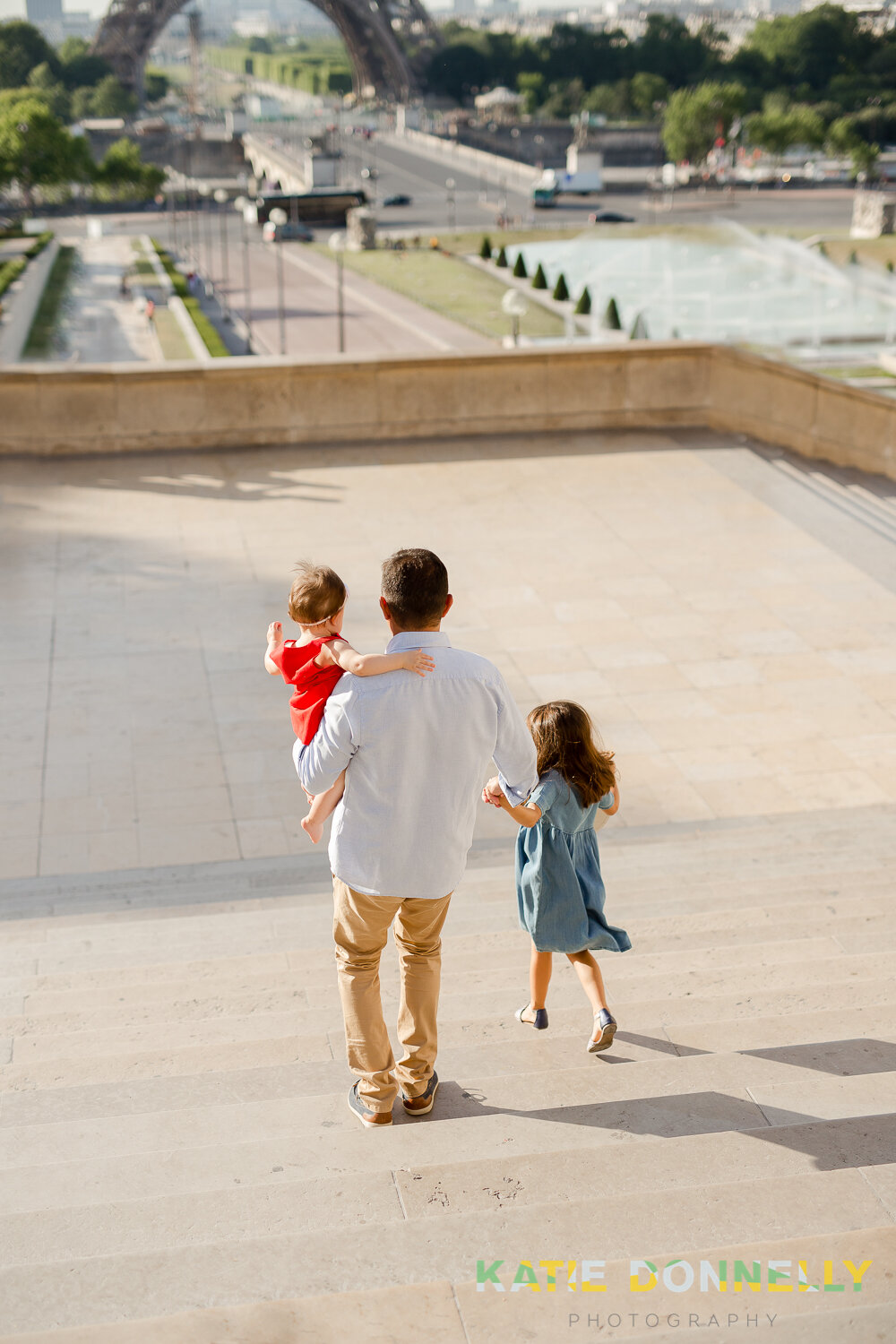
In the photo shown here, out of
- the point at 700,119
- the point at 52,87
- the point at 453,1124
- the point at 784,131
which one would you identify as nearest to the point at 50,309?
the point at 453,1124

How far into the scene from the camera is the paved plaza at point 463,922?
2.62m

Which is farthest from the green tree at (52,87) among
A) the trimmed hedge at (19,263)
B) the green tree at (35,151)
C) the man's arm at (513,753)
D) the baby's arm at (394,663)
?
the baby's arm at (394,663)

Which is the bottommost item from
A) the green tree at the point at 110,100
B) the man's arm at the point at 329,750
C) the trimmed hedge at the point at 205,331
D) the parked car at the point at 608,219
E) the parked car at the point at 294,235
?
the trimmed hedge at the point at 205,331

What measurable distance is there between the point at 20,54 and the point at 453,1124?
553 ft

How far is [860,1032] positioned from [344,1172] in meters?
1.87

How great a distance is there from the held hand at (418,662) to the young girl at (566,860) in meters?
0.92

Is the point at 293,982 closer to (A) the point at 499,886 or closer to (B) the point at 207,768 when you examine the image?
(A) the point at 499,886

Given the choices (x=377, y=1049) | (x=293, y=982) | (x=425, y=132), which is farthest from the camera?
(x=425, y=132)

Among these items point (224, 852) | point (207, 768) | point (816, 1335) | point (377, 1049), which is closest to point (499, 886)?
point (224, 852)

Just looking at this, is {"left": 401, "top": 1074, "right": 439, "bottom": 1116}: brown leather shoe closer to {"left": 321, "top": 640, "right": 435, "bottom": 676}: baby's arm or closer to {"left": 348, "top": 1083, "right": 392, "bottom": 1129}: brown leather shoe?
{"left": 348, "top": 1083, "right": 392, "bottom": 1129}: brown leather shoe

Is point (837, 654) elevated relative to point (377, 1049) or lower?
lower

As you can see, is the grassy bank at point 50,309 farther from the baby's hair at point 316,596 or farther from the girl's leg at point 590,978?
the baby's hair at point 316,596

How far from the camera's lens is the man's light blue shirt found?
3.38 m

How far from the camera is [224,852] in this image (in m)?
6.80
